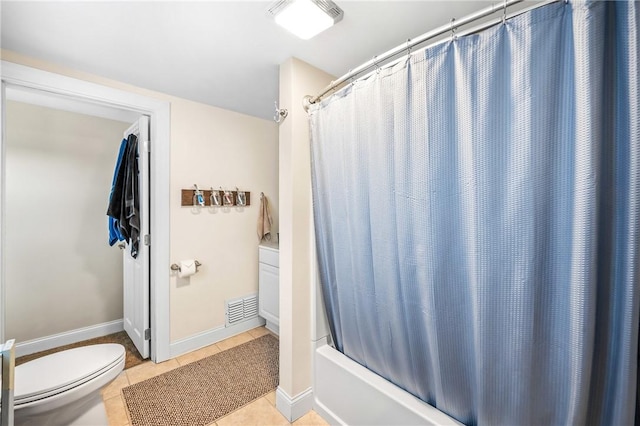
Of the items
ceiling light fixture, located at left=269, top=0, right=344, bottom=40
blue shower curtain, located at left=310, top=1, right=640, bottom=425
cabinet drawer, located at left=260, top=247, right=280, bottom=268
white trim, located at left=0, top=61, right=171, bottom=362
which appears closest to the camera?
blue shower curtain, located at left=310, top=1, right=640, bottom=425

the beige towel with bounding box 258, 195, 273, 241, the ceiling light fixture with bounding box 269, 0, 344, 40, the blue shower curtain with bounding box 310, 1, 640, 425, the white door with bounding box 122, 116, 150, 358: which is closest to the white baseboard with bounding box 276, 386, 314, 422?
the blue shower curtain with bounding box 310, 1, 640, 425

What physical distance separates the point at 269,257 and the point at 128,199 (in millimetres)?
1260

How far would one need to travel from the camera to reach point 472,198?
1012 millimetres

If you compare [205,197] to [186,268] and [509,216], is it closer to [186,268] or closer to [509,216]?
[186,268]

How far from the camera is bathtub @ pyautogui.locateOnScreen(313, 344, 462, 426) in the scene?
1.22 meters

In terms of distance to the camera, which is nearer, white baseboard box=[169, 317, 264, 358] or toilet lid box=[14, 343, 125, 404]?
toilet lid box=[14, 343, 125, 404]

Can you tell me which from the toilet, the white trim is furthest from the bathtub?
the white trim

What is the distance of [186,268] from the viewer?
87.7 inches

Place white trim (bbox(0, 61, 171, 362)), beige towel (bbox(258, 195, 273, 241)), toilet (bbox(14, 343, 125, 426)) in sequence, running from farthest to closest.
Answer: beige towel (bbox(258, 195, 273, 241)) < white trim (bbox(0, 61, 171, 362)) < toilet (bbox(14, 343, 125, 426))

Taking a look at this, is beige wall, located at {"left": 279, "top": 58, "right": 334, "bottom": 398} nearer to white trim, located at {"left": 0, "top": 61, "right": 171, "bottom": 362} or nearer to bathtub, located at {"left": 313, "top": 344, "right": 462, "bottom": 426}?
bathtub, located at {"left": 313, "top": 344, "right": 462, "bottom": 426}

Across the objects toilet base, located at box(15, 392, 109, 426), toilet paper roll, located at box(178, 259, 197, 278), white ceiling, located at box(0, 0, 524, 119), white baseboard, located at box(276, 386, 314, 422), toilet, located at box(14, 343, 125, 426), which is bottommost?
white baseboard, located at box(276, 386, 314, 422)

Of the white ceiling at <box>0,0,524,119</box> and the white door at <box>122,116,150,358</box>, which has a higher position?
the white ceiling at <box>0,0,524,119</box>

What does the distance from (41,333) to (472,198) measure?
11.4 ft

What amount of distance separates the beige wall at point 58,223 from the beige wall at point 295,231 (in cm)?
210
